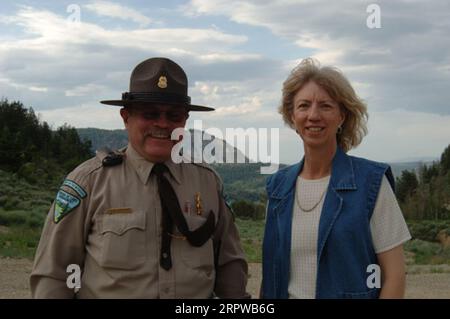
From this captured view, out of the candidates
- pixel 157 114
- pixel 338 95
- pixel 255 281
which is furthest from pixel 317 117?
pixel 255 281

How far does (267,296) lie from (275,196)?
0.60 metres

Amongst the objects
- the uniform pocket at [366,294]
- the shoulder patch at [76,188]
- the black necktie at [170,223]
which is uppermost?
the shoulder patch at [76,188]

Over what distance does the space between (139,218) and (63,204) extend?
16.8 inches

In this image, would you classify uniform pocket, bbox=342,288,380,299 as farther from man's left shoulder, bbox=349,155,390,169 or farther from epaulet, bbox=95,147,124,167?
epaulet, bbox=95,147,124,167

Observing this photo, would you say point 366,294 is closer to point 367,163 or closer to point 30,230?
point 367,163

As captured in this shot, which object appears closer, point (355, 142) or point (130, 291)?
point (130, 291)

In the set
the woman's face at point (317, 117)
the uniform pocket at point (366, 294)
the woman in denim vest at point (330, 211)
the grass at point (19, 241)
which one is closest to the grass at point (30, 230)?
the grass at point (19, 241)

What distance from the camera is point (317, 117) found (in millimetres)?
3531

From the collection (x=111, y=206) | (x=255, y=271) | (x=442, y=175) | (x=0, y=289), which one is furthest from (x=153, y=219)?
(x=442, y=175)

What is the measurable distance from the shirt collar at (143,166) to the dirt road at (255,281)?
7676 mm

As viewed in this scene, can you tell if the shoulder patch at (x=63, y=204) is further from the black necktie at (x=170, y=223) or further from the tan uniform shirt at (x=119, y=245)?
the black necktie at (x=170, y=223)

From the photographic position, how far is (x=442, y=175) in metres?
61.7

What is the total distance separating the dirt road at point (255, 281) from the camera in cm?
1142
